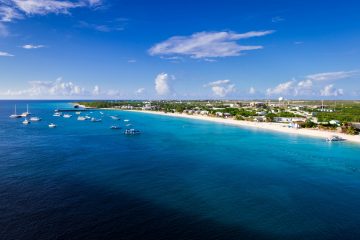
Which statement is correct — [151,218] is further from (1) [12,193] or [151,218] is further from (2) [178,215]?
(1) [12,193]

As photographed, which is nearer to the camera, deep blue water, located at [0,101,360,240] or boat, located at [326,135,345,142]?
deep blue water, located at [0,101,360,240]

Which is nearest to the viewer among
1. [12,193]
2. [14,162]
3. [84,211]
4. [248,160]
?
[84,211]

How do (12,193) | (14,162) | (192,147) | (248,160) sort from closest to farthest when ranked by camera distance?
(12,193)
(14,162)
(248,160)
(192,147)

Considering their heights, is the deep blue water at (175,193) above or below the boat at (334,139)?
below

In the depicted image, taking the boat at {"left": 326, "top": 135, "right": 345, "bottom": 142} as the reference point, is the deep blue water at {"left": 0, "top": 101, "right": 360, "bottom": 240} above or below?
below

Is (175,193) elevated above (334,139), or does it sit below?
below

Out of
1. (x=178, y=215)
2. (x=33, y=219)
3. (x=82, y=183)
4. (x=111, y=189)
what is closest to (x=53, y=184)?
(x=82, y=183)

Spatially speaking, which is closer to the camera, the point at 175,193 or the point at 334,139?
the point at 175,193

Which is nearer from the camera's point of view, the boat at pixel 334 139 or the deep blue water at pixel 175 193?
the deep blue water at pixel 175 193
